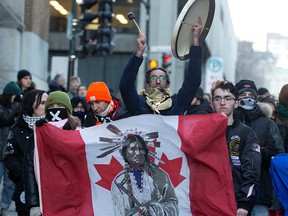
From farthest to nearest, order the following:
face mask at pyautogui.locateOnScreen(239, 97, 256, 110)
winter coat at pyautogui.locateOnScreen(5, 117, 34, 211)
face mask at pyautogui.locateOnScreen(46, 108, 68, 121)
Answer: face mask at pyautogui.locateOnScreen(239, 97, 256, 110), winter coat at pyautogui.locateOnScreen(5, 117, 34, 211), face mask at pyautogui.locateOnScreen(46, 108, 68, 121)

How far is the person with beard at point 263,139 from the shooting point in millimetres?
7887

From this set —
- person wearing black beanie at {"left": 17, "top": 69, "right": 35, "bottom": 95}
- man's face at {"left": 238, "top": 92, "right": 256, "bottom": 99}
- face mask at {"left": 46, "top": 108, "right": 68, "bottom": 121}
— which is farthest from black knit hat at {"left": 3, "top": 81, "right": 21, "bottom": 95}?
man's face at {"left": 238, "top": 92, "right": 256, "bottom": 99}

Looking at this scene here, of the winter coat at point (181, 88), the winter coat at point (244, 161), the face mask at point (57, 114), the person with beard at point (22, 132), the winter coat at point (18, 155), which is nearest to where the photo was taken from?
the winter coat at point (244, 161)

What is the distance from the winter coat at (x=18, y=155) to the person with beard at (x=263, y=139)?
2.01 meters

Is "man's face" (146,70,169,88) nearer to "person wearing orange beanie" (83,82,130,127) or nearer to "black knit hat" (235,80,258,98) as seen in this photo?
"person wearing orange beanie" (83,82,130,127)

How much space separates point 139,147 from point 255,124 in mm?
1729

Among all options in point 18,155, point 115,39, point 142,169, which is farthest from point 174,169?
point 115,39

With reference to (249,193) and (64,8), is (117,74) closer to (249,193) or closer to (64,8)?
(64,8)

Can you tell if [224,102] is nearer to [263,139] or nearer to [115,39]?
[263,139]

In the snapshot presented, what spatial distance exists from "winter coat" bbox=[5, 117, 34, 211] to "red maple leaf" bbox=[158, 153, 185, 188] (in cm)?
163

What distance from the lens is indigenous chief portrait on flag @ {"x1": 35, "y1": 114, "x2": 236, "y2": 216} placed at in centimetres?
667

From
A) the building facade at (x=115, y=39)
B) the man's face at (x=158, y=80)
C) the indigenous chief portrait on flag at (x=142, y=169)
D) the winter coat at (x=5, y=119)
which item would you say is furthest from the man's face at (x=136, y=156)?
the building facade at (x=115, y=39)

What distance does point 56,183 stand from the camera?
22.2ft

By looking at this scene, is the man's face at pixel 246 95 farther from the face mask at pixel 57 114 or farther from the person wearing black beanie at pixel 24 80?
the person wearing black beanie at pixel 24 80
